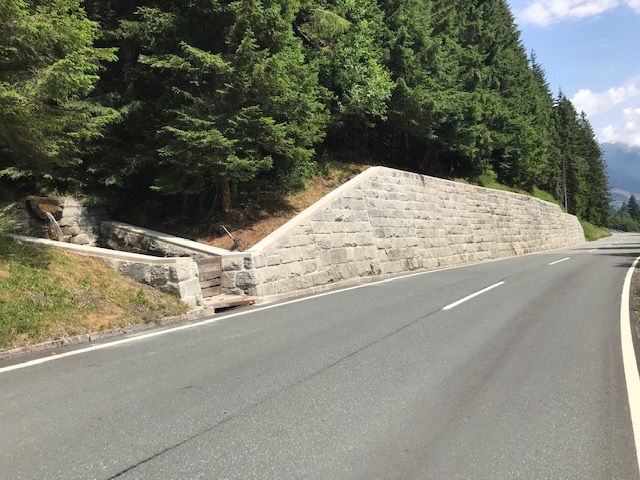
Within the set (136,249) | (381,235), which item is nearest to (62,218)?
(136,249)

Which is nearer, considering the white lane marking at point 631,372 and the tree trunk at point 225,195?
the white lane marking at point 631,372

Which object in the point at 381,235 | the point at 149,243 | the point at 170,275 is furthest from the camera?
the point at 381,235

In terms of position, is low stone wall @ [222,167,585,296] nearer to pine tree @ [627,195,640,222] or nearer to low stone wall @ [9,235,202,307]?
low stone wall @ [9,235,202,307]

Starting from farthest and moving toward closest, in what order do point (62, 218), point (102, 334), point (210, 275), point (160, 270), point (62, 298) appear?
point (62, 218), point (210, 275), point (160, 270), point (62, 298), point (102, 334)

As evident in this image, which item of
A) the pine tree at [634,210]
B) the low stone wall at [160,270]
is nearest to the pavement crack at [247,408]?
the low stone wall at [160,270]

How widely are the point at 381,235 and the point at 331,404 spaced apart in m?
13.9

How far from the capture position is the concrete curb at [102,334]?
21.0 feet

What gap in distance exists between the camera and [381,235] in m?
18.1

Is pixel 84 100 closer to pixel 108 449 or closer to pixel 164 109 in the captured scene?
pixel 164 109

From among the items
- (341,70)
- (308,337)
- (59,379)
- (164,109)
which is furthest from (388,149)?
(59,379)

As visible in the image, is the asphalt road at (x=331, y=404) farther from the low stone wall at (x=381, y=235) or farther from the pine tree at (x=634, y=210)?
the pine tree at (x=634, y=210)

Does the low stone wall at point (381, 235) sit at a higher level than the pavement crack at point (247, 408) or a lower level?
higher

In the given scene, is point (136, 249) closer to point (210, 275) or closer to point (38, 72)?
point (210, 275)

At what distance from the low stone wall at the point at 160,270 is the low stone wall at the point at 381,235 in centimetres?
149
